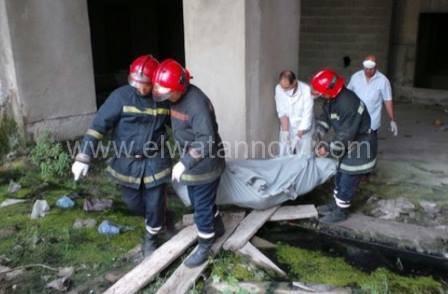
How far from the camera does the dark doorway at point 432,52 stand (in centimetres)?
977

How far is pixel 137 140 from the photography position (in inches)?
148

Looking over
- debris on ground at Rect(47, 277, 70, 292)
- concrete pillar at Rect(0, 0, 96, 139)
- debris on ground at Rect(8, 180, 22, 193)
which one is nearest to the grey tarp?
debris on ground at Rect(47, 277, 70, 292)

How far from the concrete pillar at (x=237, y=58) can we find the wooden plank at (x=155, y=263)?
1.36 meters

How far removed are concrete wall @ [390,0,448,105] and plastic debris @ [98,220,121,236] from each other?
7.32m

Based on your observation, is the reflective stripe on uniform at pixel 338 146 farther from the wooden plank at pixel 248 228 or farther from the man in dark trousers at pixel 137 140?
the man in dark trousers at pixel 137 140

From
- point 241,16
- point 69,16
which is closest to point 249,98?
point 241,16

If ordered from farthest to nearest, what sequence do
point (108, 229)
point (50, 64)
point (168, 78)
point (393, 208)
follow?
1. point (50, 64)
2. point (393, 208)
3. point (108, 229)
4. point (168, 78)

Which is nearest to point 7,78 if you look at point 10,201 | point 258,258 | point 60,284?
point 10,201

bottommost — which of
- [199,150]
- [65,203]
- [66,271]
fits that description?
[66,271]

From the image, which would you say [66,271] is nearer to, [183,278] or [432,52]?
[183,278]

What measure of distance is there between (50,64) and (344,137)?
4.13 metres

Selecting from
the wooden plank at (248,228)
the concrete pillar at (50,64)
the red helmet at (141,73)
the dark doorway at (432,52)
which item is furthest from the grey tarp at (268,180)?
the dark doorway at (432,52)

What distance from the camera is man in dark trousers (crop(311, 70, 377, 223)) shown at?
4188 millimetres

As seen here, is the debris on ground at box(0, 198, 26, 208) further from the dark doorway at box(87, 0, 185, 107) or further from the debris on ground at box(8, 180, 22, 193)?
the dark doorway at box(87, 0, 185, 107)
